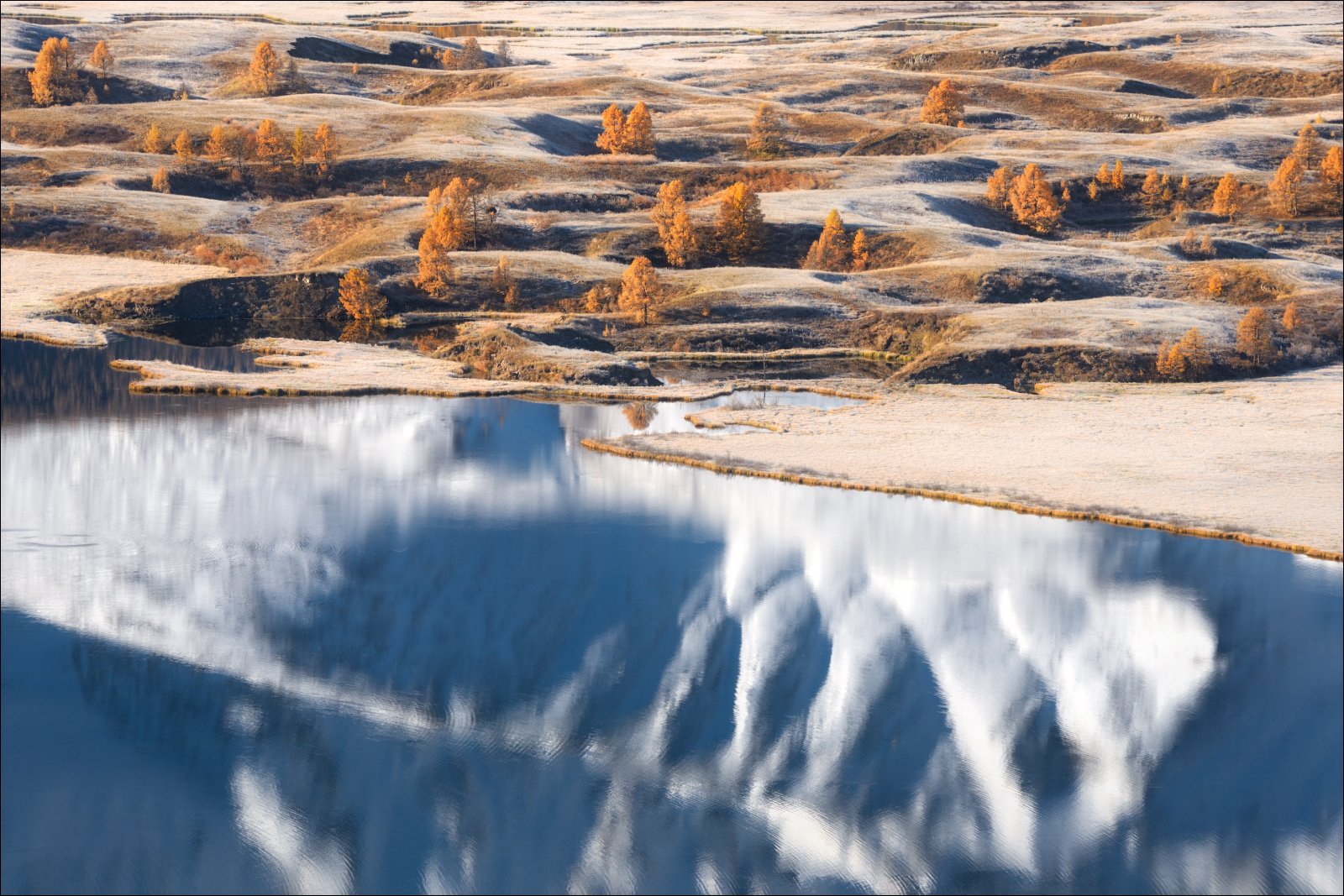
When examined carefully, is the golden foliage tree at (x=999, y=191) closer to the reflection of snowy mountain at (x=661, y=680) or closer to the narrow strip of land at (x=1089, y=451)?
the narrow strip of land at (x=1089, y=451)

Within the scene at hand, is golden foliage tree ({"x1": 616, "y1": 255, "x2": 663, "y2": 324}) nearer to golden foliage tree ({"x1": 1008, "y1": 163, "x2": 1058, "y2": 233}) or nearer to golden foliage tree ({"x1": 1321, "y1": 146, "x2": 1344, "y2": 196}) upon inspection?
golden foliage tree ({"x1": 1008, "y1": 163, "x2": 1058, "y2": 233})

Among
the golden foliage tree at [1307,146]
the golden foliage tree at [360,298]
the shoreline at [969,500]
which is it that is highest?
the golden foliage tree at [1307,146]

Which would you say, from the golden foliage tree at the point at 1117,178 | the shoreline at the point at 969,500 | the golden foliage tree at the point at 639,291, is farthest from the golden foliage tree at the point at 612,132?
the shoreline at the point at 969,500

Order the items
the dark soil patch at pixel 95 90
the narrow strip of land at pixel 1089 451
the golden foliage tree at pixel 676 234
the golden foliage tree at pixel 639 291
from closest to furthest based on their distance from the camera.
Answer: the narrow strip of land at pixel 1089 451, the golden foliage tree at pixel 639 291, the golden foliage tree at pixel 676 234, the dark soil patch at pixel 95 90

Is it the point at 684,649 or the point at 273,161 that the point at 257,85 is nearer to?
the point at 273,161

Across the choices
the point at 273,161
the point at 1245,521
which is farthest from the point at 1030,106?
the point at 1245,521

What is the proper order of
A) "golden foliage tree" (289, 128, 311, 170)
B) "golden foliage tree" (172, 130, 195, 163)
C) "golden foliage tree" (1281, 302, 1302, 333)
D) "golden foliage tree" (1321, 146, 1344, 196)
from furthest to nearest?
1. "golden foliage tree" (289, 128, 311, 170)
2. "golden foliage tree" (172, 130, 195, 163)
3. "golden foliage tree" (1321, 146, 1344, 196)
4. "golden foliage tree" (1281, 302, 1302, 333)

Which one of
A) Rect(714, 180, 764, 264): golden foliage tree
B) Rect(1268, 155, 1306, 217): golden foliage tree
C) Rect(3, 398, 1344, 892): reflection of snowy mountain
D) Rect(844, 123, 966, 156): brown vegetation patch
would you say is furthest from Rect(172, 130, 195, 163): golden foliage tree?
Rect(1268, 155, 1306, 217): golden foliage tree

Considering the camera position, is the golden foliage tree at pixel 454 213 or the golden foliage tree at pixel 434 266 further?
the golden foliage tree at pixel 454 213
